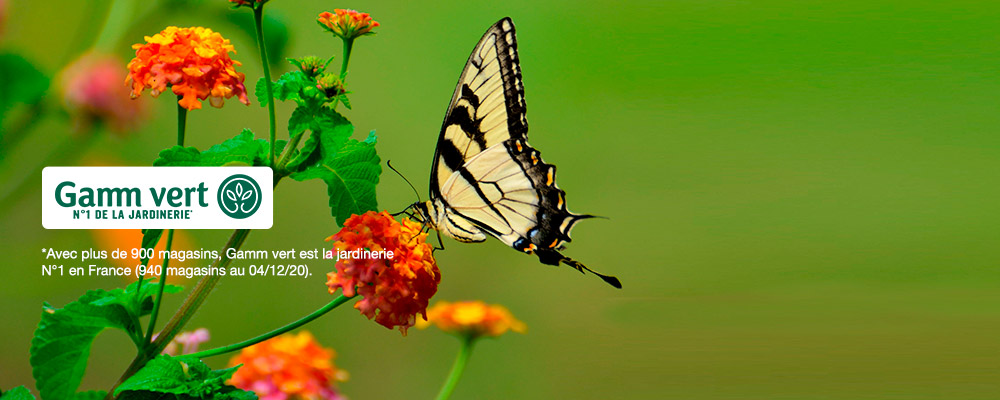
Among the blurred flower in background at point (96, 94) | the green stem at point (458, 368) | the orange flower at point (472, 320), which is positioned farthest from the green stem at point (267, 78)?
the blurred flower in background at point (96, 94)

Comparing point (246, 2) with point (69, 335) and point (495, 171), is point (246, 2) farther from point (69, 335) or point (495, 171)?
point (495, 171)

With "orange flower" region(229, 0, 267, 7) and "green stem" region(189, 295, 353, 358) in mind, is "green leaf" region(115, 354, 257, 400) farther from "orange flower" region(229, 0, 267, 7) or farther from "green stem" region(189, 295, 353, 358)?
"orange flower" region(229, 0, 267, 7)

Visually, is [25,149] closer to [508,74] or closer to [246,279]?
[246,279]

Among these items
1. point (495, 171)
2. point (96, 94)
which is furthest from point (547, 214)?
point (96, 94)

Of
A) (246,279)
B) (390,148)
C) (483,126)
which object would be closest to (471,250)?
(390,148)

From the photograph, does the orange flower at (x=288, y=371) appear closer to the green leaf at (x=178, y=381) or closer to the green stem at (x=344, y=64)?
the green leaf at (x=178, y=381)

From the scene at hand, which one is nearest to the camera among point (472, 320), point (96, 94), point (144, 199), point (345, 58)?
point (345, 58)
